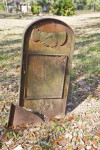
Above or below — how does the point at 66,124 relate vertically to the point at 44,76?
below

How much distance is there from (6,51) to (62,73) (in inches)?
181

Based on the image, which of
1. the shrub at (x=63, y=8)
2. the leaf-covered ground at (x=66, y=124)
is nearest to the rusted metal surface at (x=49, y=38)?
the leaf-covered ground at (x=66, y=124)

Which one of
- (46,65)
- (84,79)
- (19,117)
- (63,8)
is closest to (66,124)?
(19,117)

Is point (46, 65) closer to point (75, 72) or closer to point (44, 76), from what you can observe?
point (44, 76)

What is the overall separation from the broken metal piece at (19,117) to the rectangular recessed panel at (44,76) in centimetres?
25

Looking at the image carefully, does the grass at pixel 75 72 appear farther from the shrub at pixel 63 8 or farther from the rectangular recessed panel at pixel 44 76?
the shrub at pixel 63 8

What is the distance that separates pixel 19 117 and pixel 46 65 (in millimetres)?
975

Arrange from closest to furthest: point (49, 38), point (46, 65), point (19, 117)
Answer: point (49, 38) → point (46, 65) → point (19, 117)

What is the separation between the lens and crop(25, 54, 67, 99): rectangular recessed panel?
2545 millimetres

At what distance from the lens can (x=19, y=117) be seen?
2.73 m

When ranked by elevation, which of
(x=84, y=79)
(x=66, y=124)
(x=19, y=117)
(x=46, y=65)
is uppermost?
(x=46, y=65)

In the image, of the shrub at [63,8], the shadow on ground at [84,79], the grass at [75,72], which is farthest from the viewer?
the shrub at [63,8]

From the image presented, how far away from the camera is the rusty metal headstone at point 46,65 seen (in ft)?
7.84

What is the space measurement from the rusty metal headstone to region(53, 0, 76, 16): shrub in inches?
847
